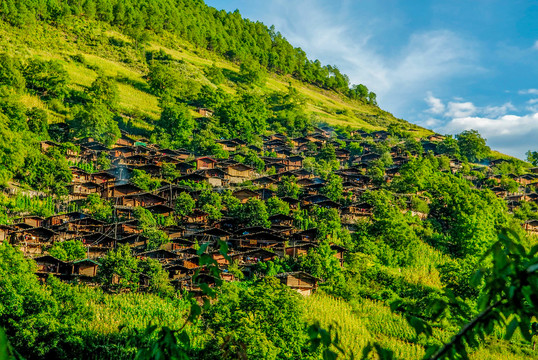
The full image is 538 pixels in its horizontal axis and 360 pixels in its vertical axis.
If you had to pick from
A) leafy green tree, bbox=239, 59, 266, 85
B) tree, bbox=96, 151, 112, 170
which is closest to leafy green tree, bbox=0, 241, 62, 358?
tree, bbox=96, 151, 112, 170

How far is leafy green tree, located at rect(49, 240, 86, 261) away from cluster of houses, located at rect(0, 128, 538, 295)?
30.8 inches

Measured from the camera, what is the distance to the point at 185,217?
41719 millimetres

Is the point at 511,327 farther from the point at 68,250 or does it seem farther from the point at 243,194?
the point at 243,194

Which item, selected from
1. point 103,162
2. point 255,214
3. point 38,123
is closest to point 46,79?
point 38,123

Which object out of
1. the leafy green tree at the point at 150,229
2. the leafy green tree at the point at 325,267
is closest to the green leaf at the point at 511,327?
the leafy green tree at the point at 325,267

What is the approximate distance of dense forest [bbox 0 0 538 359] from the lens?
16.9 ft

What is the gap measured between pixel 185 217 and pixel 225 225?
3793 mm

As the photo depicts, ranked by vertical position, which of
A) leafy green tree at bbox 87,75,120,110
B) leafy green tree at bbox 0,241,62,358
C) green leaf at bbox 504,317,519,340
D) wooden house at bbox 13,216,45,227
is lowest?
leafy green tree at bbox 0,241,62,358

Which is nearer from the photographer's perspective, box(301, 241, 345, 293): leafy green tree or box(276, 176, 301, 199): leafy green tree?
box(301, 241, 345, 293): leafy green tree

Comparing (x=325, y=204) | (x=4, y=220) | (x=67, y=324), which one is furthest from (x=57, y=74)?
(x=67, y=324)

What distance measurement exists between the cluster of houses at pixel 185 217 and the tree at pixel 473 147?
17.0m

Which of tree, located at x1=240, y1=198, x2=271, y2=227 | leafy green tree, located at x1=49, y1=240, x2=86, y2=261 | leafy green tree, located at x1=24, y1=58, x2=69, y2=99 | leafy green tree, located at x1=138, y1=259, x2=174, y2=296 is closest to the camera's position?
leafy green tree, located at x1=138, y1=259, x2=174, y2=296

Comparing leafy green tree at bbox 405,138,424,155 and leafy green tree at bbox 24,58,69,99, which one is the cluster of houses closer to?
leafy green tree at bbox 405,138,424,155

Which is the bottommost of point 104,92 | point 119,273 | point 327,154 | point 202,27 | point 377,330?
point 377,330
